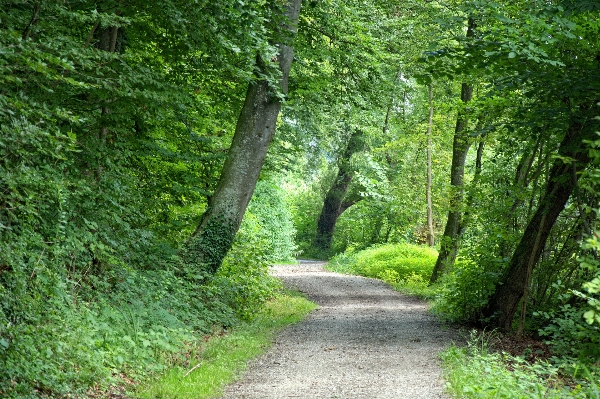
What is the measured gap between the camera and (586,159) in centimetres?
1078

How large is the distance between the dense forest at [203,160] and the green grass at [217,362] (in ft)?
1.09

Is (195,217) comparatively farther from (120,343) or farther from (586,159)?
(586,159)

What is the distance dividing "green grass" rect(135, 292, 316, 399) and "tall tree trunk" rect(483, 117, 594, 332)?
419 cm

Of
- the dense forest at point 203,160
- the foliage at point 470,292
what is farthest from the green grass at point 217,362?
the foliage at point 470,292

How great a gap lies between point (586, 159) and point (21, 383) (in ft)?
29.8

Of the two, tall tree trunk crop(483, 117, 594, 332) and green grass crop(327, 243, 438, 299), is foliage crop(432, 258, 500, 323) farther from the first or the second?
green grass crop(327, 243, 438, 299)

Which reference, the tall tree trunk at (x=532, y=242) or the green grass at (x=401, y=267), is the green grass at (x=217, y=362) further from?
the green grass at (x=401, y=267)

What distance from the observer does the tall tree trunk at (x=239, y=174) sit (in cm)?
1258

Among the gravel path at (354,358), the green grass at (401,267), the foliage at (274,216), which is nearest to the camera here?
the gravel path at (354,358)

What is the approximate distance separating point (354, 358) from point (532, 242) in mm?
4206

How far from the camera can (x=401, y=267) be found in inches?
1004

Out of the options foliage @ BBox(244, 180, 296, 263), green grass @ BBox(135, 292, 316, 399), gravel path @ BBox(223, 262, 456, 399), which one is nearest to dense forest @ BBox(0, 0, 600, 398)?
green grass @ BBox(135, 292, 316, 399)

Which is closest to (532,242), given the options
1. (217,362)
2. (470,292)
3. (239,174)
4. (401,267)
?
(470,292)

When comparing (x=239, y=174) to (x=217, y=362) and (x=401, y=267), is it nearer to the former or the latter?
(x=217, y=362)
